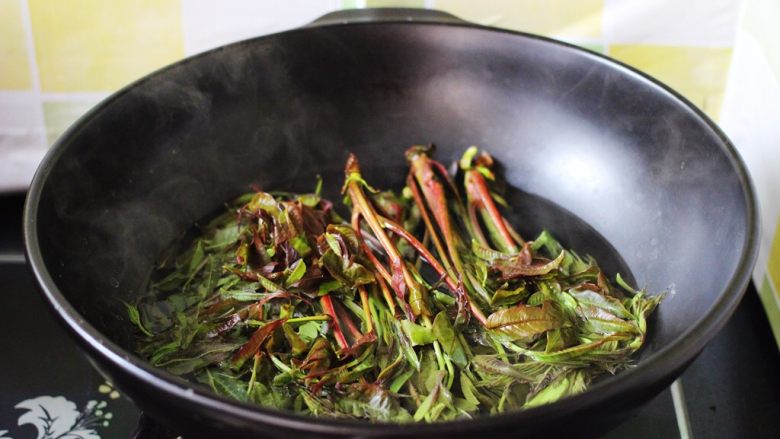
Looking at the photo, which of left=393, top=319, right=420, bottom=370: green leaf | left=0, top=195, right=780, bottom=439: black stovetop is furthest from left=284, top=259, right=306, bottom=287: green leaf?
left=0, top=195, right=780, bottom=439: black stovetop

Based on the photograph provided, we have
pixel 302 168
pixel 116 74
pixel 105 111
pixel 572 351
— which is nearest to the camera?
pixel 572 351

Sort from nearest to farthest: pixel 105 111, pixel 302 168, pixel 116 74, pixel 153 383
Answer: pixel 153 383, pixel 105 111, pixel 302 168, pixel 116 74

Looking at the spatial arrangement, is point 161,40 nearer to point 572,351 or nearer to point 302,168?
point 302,168

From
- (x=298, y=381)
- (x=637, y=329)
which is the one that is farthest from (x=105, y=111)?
(x=637, y=329)

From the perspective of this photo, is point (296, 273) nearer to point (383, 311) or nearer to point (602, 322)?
point (383, 311)

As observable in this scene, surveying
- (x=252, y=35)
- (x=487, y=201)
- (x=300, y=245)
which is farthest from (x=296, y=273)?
(x=252, y=35)

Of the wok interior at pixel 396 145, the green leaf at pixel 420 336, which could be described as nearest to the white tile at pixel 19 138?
the wok interior at pixel 396 145
